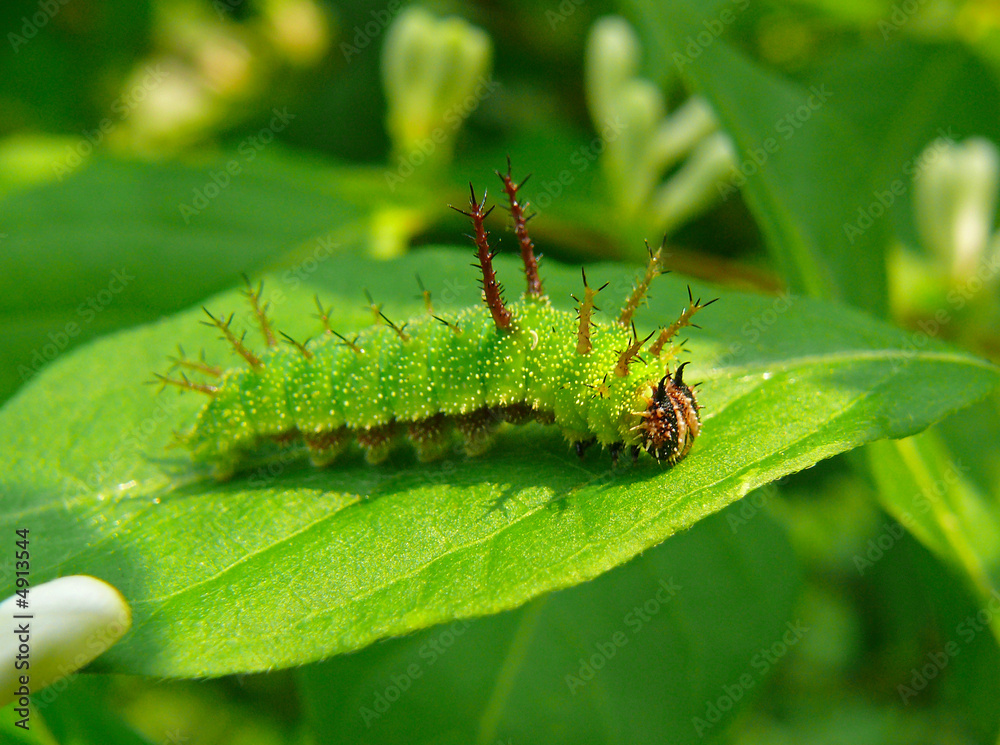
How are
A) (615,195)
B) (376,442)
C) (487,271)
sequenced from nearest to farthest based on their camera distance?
(487,271), (376,442), (615,195)

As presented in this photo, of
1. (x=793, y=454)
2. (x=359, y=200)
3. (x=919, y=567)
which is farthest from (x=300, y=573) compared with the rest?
(x=359, y=200)

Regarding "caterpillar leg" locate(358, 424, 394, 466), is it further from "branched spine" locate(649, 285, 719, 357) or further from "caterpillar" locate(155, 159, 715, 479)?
"branched spine" locate(649, 285, 719, 357)

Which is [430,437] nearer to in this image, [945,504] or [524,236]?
[524,236]

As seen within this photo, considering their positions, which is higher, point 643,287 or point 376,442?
point 376,442

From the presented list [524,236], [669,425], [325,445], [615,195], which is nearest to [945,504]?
[669,425]

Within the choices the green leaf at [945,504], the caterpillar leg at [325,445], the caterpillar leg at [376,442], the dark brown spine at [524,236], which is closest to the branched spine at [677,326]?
the dark brown spine at [524,236]

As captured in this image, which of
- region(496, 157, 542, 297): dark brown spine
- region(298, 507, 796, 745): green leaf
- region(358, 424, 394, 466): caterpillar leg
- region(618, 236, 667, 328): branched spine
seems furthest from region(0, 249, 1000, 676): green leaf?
region(298, 507, 796, 745): green leaf
